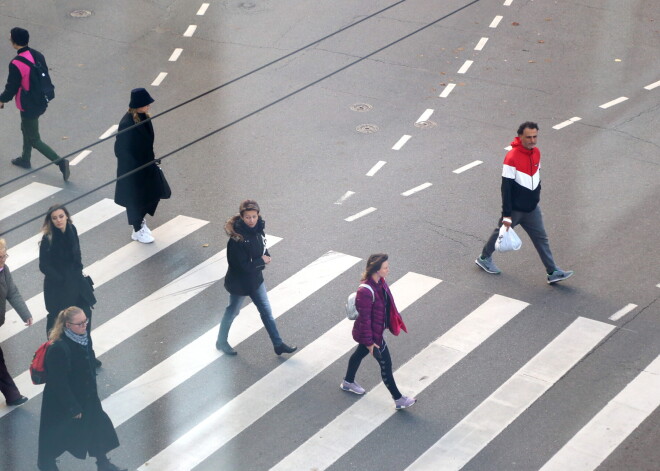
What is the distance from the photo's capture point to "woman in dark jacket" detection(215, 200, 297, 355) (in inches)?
409

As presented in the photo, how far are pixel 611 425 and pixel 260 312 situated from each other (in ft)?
12.0

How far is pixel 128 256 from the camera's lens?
12852 millimetres

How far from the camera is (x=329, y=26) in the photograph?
18922mm

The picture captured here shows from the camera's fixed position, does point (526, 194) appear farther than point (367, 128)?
No

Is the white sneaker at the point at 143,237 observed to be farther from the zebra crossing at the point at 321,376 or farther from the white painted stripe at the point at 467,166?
the white painted stripe at the point at 467,166

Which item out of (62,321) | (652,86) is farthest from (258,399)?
(652,86)

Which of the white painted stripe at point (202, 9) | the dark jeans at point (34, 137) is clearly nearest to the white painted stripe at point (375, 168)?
the dark jeans at point (34, 137)

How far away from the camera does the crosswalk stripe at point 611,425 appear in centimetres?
927

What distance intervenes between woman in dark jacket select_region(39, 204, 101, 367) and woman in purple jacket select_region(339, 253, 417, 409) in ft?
9.39

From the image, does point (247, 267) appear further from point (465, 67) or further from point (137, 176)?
point (465, 67)

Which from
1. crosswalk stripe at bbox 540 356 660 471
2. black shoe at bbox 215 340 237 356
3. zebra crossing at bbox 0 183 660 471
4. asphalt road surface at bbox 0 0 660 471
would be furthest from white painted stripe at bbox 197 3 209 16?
crosswalk stripe at bbox 540 356 660 471

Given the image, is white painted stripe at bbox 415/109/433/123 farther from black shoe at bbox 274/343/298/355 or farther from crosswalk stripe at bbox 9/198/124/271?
black shoe at bbox 274/343/298/355

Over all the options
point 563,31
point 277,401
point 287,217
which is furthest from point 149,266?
point 563,31

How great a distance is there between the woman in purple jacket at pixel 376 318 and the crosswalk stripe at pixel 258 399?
0.89 metres
